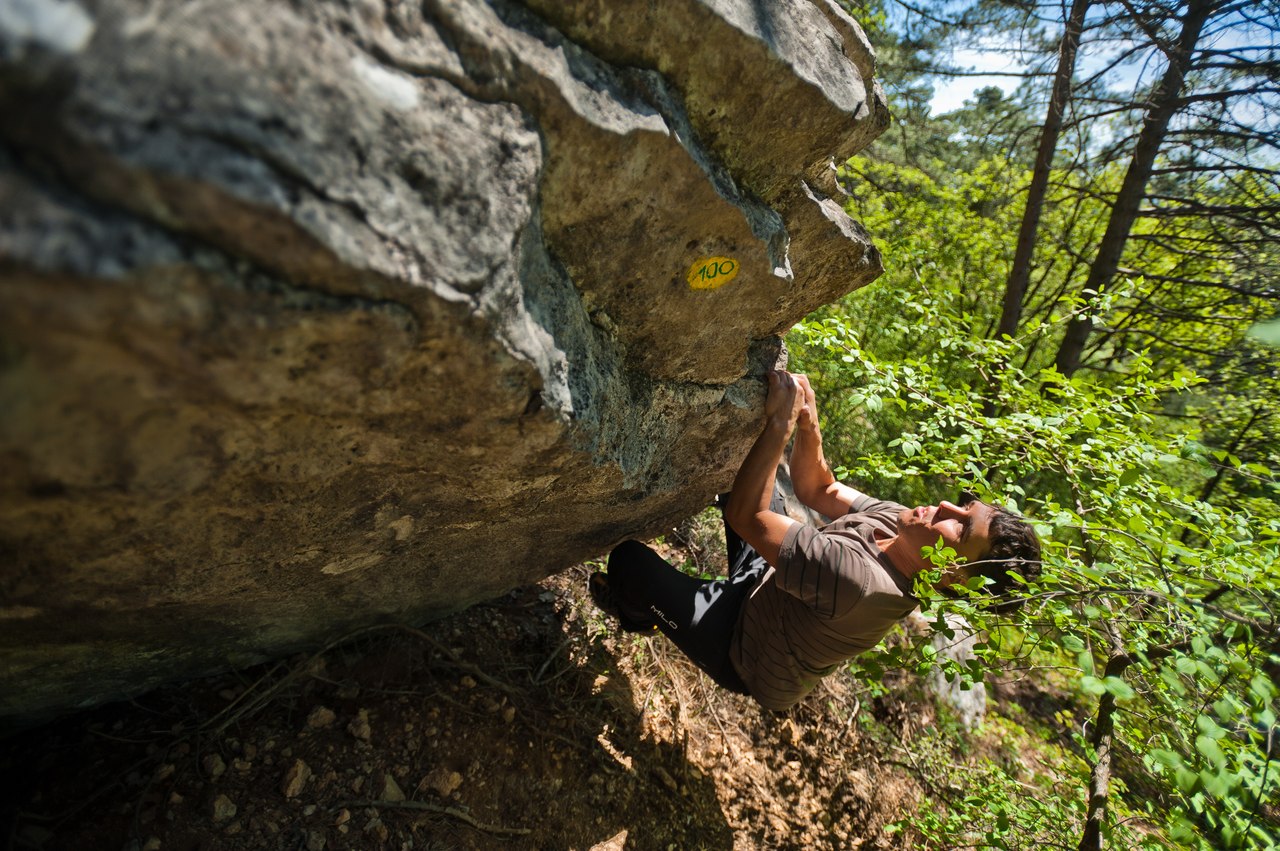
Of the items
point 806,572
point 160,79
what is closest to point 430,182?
point 160,79

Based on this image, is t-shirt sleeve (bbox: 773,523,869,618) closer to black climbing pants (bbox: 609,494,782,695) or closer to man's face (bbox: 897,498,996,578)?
man's face (bbox: 897,498,996,578)

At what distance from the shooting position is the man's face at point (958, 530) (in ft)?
8.75

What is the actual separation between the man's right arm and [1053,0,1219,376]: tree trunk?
2098 millimetres

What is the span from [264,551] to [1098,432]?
3.37 metres

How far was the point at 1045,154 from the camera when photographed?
532 cm

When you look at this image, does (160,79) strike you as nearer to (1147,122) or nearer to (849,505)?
(849,505)

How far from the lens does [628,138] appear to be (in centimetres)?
153

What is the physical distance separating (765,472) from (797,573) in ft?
1.45

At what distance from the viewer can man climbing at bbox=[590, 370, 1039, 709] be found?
2576 mm

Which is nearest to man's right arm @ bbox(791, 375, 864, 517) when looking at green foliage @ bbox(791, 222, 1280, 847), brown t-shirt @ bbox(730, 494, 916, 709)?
brown t-shirt @ bbox(730, 494, 916, 709)

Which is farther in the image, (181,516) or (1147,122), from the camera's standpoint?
(1147,122)

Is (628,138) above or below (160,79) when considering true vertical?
above

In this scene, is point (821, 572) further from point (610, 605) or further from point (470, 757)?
point (470, 757)

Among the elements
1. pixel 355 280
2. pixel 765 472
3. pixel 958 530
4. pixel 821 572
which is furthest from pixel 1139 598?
pixel 355 280
